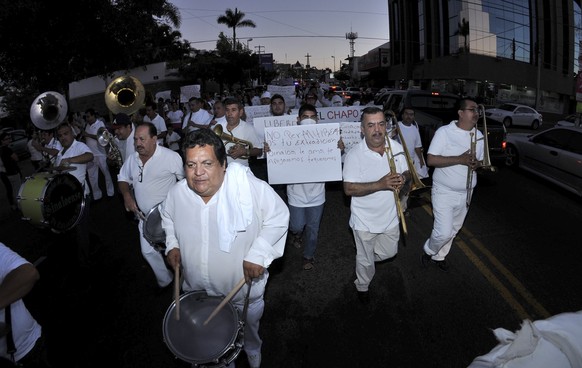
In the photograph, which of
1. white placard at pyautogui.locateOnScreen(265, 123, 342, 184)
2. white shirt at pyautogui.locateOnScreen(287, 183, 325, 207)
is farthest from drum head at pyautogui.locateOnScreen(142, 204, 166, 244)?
white shirt at pyautogui.locateOnScreen(287, 183, 325, 207)

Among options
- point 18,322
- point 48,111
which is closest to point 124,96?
point 48,111

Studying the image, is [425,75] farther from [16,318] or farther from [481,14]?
[16,318]

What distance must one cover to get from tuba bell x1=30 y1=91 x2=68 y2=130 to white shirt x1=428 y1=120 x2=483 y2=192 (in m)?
7.38

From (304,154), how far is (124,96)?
6.80m

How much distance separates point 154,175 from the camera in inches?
165

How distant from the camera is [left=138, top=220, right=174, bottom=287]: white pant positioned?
413cm

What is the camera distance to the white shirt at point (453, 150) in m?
4.40

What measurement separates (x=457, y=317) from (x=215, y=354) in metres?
2.67

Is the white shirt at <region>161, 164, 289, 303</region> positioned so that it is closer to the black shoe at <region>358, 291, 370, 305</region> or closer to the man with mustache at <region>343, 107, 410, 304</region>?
the man with mustache at <region>343, 107, 410, 304</region>

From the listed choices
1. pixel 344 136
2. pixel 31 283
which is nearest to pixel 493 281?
pixel 344 136

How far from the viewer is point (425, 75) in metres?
45.3

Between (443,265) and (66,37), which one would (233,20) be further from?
(443,265)

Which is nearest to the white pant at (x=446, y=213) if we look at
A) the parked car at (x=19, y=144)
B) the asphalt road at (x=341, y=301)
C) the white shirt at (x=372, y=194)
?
the asphalt road at (x=341, y=301)

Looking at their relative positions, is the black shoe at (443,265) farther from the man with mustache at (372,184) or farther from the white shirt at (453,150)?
the man with mustache at (372,184)
